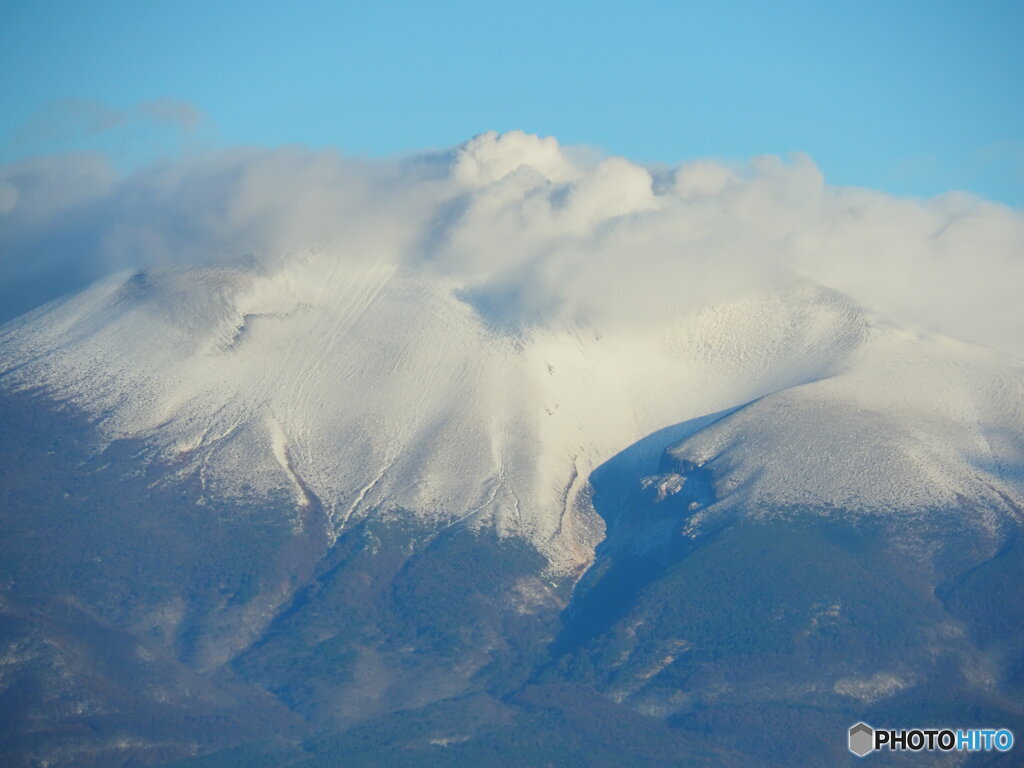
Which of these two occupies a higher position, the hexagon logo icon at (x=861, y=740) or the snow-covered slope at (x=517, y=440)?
the snow-covered slope at (x=517, y=440)

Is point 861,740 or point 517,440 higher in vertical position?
point 517,440

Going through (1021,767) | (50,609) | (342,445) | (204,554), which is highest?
(342,445)

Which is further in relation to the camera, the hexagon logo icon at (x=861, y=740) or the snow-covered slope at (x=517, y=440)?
the snow-covered slope at (x=517, y=440)

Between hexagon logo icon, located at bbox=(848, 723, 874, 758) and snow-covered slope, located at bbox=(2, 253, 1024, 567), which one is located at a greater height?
snow-covered slope, located at bbox=(2, 253, 1024, 567)

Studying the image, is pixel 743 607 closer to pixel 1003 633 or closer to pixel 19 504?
pixel 1003 633

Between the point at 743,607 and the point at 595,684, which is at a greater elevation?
the point at 743,607

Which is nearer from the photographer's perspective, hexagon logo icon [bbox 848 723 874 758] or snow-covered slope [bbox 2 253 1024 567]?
hexagon logo icon [bbox 848 723 874 758]

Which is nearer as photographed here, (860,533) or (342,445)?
(860,533)

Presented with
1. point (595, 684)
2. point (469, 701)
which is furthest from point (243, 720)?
point (595, 684)
